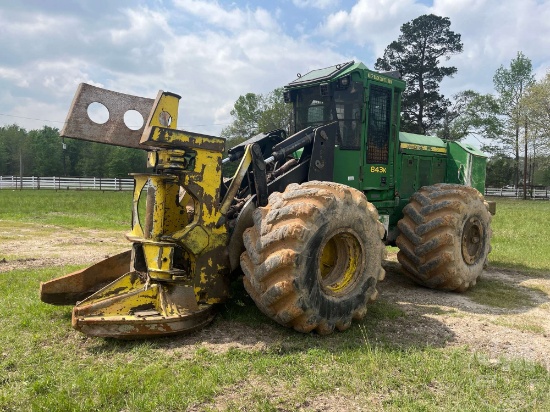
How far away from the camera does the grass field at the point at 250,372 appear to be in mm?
3562

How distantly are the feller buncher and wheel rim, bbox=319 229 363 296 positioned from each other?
1cm

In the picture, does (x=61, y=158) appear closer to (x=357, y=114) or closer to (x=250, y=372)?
(x=357, y=114)

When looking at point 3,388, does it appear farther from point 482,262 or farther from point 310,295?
point 482,262

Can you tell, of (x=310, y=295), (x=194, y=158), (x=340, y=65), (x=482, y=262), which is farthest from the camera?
(x=482, y=262)

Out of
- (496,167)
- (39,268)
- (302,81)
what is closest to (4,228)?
(39,268)

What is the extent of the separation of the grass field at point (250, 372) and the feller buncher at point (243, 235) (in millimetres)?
247

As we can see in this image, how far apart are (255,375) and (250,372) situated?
68 millimetres

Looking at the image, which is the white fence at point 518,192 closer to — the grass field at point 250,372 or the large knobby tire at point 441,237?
the large knobby tire at point 441,237

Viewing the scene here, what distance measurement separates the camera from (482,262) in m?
7.91

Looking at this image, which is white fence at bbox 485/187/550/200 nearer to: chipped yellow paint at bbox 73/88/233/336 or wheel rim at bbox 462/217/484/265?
wheel rim at bbox 462/217/484/265

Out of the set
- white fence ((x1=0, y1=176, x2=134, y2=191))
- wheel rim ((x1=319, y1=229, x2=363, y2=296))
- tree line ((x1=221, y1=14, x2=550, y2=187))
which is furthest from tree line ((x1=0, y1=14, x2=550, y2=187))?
wheel rim ((x1=319, y1=229, x2=363, y2=296))

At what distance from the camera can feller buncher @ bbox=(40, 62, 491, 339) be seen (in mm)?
4664

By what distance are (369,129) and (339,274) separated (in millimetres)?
2892

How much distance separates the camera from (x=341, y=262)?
5.49m
